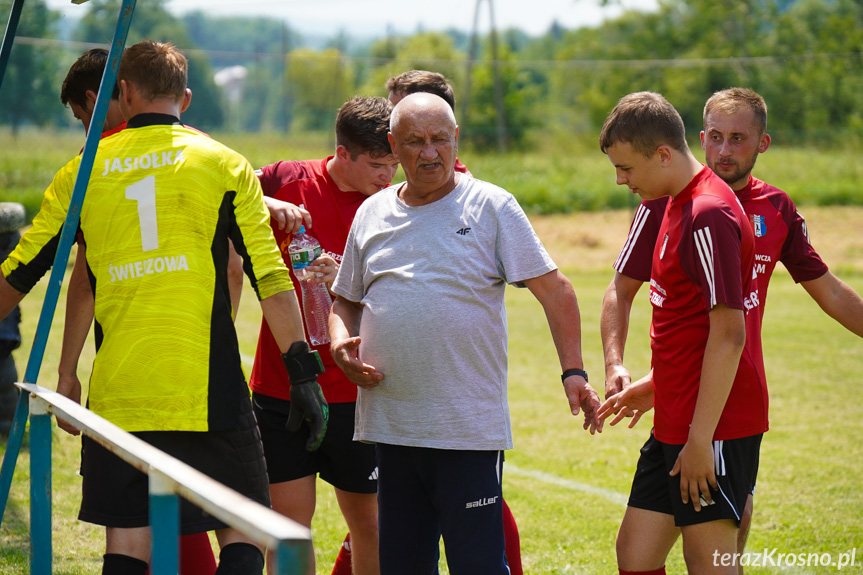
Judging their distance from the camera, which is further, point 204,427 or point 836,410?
point 836,410

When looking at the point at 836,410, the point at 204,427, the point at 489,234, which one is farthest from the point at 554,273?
the point at 836,410

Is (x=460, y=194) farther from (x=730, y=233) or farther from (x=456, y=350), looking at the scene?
(x=730, y=233)

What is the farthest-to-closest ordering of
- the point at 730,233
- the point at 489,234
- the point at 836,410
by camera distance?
1. the point at 836,410
2. the point at 489,234
3. the point at 730,233

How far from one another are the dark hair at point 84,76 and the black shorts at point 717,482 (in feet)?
8.01

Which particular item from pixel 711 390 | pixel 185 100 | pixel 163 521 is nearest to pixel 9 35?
pixel 185 100

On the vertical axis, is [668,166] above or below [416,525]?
above

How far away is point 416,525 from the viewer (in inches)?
124

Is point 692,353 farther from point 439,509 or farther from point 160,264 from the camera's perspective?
point 160,264

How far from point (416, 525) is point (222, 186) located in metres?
1.32

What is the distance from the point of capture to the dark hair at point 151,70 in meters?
3.00

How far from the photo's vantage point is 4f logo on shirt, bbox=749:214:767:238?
3.58 metres

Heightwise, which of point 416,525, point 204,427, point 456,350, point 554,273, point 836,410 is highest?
point 554,273

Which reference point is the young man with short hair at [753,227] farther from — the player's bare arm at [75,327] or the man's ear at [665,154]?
the player's bare arm at [75,327]

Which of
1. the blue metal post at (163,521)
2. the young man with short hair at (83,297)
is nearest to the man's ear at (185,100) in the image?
the young man with short hair at (83,297)
